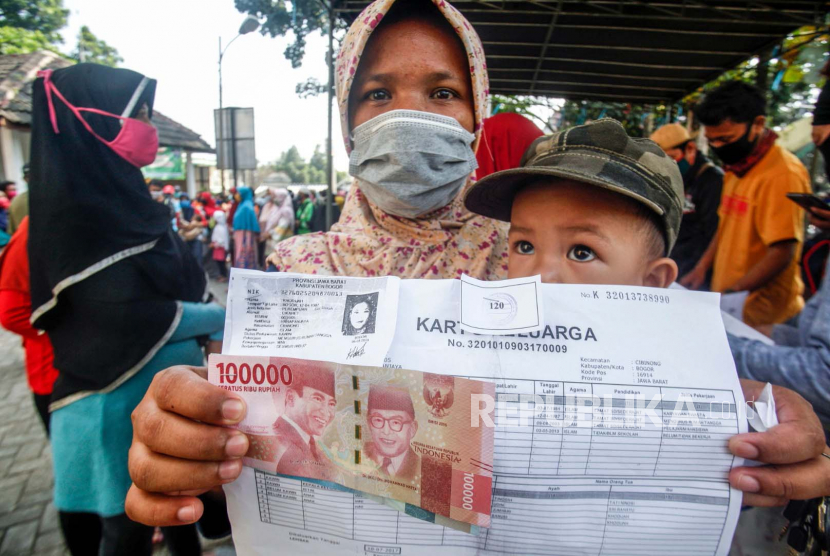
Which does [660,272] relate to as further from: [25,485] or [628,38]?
[628,38]

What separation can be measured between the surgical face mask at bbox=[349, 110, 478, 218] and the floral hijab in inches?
2.5

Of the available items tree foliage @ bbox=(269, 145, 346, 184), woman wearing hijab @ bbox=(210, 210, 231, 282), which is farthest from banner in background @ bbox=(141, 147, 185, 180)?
tree foliage @ bbox=(269, 145, 346, 184)

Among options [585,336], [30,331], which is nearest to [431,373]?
[585,336]

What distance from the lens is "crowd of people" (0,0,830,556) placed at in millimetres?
688

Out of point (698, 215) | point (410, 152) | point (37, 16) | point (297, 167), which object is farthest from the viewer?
point (297, 167)

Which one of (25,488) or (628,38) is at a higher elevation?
(628,38)

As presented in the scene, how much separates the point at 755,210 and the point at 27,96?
1338 centimetres

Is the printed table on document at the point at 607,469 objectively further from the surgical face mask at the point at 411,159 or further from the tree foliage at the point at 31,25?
the tree foliage at the point at 31,25

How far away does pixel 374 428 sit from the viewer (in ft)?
2.14

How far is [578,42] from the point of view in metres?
4.42

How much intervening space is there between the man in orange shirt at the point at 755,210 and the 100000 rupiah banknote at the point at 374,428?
96.3 inches

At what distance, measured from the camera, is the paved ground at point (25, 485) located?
7.75ft

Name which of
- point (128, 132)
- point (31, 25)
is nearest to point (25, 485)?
point (128, 132)

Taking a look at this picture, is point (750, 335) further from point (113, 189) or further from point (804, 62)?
point (804, 62)
